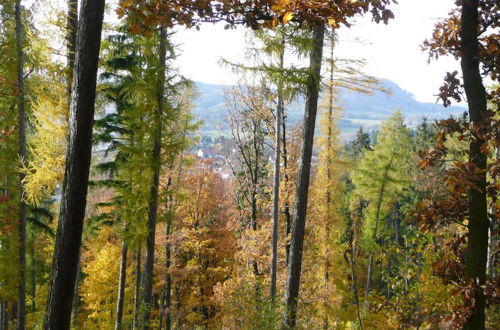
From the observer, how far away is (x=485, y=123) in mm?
3637

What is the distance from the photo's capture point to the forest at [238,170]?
3896 millimetres

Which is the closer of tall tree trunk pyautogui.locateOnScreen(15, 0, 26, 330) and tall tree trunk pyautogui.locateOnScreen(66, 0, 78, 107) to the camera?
tall tree trunk pyautogui.locateOnScreen(66, 0, 78, 107)

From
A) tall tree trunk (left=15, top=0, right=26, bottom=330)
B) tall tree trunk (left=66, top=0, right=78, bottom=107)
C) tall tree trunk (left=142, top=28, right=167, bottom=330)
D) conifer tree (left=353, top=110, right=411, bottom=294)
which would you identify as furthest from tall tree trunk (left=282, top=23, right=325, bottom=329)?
conifer tree (left=353, top=110, right=411, bottom=294)

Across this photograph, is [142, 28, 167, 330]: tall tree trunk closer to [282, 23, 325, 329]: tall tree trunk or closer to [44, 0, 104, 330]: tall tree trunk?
[282, 23, 325, 329]: tall tree trunk

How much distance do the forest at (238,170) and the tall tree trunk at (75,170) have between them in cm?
2

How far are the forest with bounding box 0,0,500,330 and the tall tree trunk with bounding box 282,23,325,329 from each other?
0.03 meters

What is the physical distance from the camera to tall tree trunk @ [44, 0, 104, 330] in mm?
4645

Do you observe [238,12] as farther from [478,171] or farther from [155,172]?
[155,172]

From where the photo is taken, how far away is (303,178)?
8.07m

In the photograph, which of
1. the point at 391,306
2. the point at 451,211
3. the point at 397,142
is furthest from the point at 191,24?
the point at 397,142

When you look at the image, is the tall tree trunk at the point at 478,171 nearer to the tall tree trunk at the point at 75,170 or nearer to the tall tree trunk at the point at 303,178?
the tall tree trunk at the point at 303,178

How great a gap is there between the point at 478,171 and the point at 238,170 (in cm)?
2225

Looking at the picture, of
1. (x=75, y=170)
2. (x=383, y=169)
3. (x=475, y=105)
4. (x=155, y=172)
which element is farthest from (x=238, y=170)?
(x=475, y=105)

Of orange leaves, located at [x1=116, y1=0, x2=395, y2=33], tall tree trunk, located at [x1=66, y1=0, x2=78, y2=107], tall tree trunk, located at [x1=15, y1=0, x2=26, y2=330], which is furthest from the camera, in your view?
tall tree trunk, located at [x1=15, y1=0, x2=26, y2=330]
